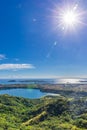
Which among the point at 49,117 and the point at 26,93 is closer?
the point at 49,117

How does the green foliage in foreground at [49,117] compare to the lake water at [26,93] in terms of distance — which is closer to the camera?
the green foliage in foreground at [49,117]

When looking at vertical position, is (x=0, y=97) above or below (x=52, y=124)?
above

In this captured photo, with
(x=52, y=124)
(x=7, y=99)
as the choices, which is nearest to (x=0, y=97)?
(x=7, y=99)

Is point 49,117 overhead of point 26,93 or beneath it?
beneath

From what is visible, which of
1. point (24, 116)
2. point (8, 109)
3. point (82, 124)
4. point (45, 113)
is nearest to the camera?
point (82, 124)

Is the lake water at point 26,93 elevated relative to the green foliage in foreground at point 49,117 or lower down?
elevated

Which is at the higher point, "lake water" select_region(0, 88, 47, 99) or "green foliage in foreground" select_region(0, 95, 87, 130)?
"lake water" select_region(0, 88, 47, 99)

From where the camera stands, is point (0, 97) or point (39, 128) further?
point (0, 97)

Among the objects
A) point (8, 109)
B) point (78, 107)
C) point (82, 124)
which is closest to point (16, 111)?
point (8, 109)

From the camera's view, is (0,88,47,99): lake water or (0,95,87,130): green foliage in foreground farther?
(0,88,47,99): lake water

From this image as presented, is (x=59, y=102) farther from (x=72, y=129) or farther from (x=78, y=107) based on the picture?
(x=72, y=129)

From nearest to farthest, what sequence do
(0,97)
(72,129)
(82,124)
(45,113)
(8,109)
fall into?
(72,129) → (82,124) → (45,113) → (8,109) → (0,97)
